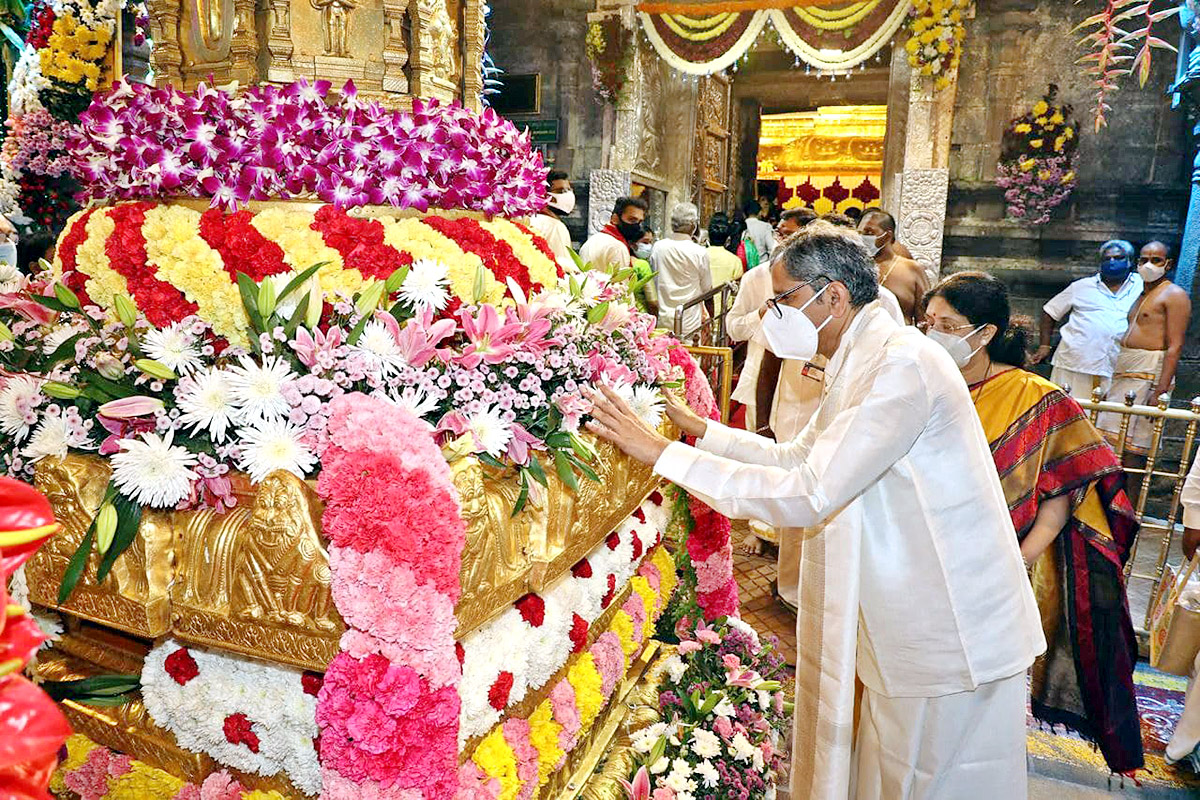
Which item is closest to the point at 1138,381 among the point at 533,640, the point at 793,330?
the point at 793,330

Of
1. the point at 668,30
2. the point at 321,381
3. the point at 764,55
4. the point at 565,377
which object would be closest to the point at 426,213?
the point at 565,377

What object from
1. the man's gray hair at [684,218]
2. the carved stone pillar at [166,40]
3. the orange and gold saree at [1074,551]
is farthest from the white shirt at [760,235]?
the carved stone pillar at [166,40]

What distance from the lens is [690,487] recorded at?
7.39ft

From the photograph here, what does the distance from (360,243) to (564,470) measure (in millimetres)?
825

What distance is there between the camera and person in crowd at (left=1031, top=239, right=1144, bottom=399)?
24.5ft

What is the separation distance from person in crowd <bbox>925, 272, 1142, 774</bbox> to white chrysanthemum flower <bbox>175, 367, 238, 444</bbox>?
2255mm

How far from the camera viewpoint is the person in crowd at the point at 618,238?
6.50m

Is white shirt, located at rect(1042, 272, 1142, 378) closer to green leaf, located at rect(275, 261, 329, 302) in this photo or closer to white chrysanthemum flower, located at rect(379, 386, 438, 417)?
white chrysanthemum flower, located at rect(379, 386, 438, 417)

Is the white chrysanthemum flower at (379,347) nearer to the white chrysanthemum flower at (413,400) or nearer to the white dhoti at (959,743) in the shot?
the white chrysanthemum flower at (413,400)

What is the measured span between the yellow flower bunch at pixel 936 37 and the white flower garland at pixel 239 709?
31.6 feet

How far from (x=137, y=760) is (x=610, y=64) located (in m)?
10.3

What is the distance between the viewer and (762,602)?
190 inches

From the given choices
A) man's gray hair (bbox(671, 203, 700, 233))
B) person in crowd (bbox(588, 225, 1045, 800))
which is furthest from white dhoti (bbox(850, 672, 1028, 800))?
man's gray hair (bbox(671, 203, 700, 233))

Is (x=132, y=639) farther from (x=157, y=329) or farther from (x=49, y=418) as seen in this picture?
(x=157, y=329)
